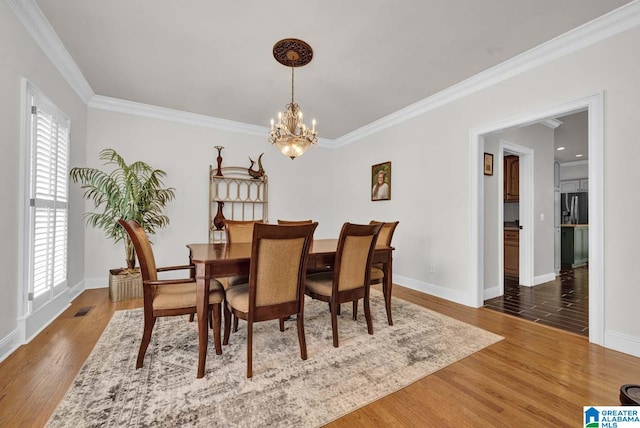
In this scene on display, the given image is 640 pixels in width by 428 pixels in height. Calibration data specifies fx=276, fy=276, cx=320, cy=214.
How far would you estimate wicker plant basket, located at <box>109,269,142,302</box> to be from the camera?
3.31 metres

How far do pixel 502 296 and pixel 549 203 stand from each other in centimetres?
201

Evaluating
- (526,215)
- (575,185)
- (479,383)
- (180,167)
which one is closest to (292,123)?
(180,167)

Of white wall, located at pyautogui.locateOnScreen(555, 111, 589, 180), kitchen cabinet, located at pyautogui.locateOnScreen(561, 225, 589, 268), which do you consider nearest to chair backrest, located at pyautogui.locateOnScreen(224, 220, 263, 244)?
white wall, located at pyautogui.locateOnScreen(555, 111, 589, 180)

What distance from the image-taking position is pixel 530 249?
4.20 m

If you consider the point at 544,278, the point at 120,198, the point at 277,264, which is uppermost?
the point at 120,198

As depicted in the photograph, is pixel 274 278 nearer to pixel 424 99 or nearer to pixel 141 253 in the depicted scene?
pixel 141 253

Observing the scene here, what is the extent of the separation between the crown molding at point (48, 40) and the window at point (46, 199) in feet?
1.46

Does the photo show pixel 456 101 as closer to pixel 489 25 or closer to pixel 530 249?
pixel 489 25

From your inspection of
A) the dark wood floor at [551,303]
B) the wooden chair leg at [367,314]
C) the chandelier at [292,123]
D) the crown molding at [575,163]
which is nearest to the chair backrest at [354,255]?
the wooden chair leg at [367,314]

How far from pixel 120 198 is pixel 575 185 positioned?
36.2 feet

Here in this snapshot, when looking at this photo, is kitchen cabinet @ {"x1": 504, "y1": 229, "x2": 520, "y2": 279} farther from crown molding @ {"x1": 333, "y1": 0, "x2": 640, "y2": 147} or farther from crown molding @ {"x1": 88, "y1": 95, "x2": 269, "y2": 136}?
crown molding @ {"x1": 88, "y1": 95, "x2": 269, "y2": 136}

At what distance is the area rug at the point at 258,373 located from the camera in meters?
1.43

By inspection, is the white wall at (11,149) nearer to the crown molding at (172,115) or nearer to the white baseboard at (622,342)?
the crown molding at (172,115)

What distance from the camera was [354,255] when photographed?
2.30 m
